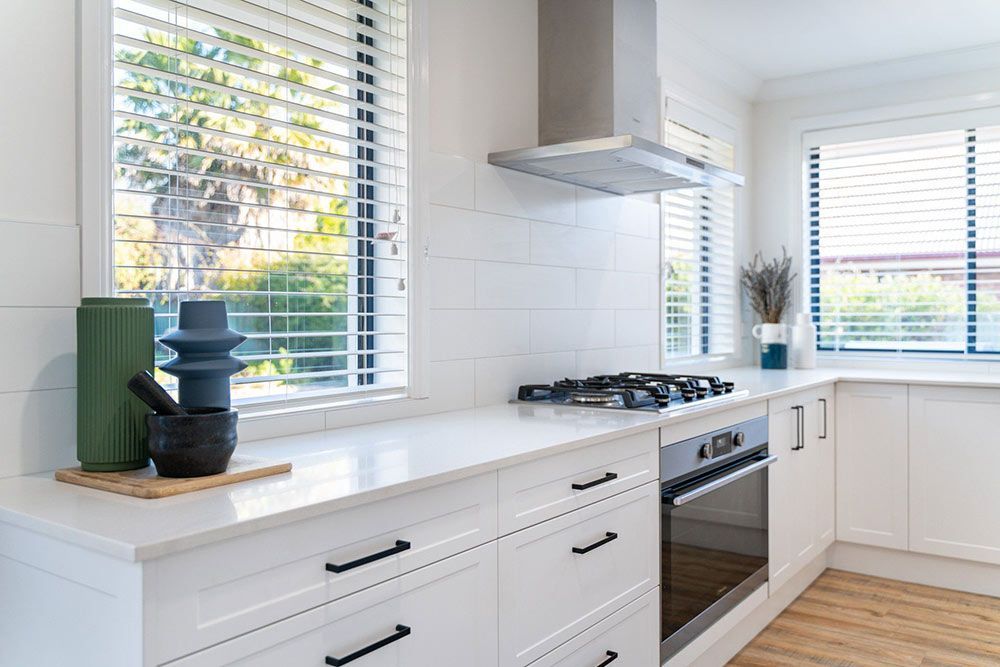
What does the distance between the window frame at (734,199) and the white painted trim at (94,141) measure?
236 cm

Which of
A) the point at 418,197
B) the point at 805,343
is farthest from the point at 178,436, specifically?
the point at 805,343

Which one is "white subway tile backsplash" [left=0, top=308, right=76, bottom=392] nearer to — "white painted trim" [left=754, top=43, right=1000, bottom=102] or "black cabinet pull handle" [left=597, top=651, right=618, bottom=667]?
"black cabinet pull handle" [left=597, top=651, right=618, bottom=667]

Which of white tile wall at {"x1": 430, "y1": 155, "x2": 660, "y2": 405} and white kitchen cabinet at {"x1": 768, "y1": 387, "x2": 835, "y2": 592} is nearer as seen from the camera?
white tile wall at {"x1": 430, "y1": 155, "x2": 660, "y2": 405}

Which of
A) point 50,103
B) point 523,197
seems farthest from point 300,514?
point 523,197

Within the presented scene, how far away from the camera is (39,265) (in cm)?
148

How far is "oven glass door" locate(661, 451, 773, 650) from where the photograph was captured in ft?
7.63

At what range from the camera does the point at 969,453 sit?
3477mm

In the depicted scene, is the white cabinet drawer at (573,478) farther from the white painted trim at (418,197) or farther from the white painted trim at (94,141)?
the white painted trim at (94,141)

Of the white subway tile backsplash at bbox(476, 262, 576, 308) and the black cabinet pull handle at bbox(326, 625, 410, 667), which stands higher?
the white subway tile backsplash at bbox(476, 262, 576, 308)

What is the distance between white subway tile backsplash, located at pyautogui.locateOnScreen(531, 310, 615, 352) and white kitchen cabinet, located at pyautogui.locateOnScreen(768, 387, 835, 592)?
69cm

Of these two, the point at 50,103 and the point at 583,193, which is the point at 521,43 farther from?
the point at 50,103

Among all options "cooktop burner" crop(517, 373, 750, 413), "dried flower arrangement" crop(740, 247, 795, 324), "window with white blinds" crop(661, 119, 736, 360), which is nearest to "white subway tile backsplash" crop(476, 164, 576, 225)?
"cooktop burner" crop(517, 373, 750, 413)

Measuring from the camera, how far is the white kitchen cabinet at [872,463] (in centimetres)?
363

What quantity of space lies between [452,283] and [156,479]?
1.24 metres
